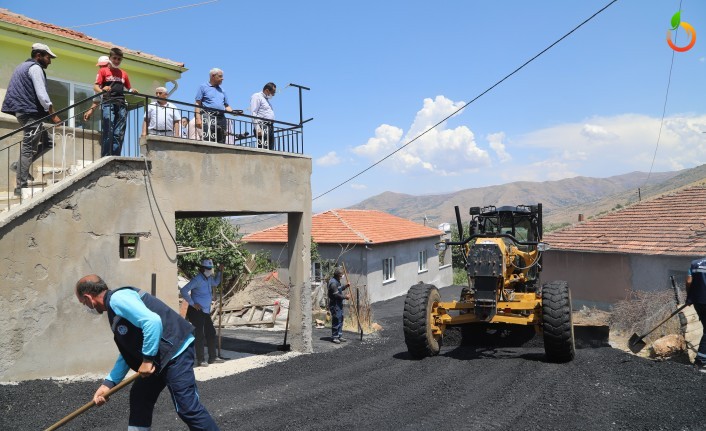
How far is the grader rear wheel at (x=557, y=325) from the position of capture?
8.83m

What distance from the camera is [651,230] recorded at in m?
19.1

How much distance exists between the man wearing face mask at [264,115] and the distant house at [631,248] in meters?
12.5

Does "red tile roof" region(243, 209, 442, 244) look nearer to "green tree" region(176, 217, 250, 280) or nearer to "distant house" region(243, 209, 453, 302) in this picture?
"distant house" region(243, 209, 453, 302)

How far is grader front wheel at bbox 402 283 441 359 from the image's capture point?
948 centimetres

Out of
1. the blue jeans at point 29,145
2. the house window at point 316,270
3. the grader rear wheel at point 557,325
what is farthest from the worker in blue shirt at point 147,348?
the house window at point 316,270

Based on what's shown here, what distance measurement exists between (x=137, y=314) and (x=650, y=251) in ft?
55.6

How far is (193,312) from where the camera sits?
9.61 meters

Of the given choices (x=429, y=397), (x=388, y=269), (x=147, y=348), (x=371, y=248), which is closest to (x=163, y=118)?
(x=147, y=348)

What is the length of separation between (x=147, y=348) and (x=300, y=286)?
679cm

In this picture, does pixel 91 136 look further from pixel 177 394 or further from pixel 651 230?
pixel 651 230

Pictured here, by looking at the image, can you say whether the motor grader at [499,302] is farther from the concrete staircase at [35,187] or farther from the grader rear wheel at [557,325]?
the concrete staircase at [35,187]

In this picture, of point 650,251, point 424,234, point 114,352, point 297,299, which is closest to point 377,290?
point 424,234

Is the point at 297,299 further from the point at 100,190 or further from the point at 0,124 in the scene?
the point at 0,124

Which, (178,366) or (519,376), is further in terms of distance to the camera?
(519,376)
